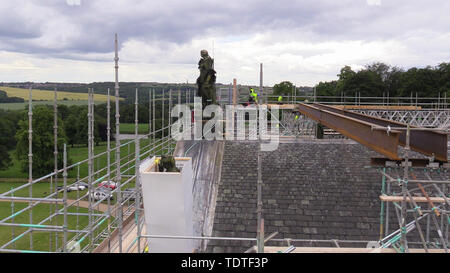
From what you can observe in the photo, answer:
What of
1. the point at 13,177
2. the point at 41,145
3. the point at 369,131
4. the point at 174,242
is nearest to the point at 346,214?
the point at 369,131

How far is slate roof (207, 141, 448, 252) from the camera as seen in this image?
951 cm

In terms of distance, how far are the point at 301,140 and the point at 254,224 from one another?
5.31m

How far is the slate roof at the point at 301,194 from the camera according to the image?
374 inches

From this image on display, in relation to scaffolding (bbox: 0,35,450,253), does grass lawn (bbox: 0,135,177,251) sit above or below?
below

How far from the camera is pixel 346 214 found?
10062 mm

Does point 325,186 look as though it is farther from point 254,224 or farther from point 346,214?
point 254,224

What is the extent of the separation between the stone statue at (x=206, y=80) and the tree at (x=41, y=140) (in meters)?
10.1

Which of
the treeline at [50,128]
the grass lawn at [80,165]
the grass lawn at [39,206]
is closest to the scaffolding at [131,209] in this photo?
the grass lawn at [39,206]

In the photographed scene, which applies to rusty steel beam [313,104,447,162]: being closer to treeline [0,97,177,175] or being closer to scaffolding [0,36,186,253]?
scaffolding [0,36,186,253]

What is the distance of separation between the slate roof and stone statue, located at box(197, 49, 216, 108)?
204 centimetres

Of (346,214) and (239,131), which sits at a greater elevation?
(239,131)

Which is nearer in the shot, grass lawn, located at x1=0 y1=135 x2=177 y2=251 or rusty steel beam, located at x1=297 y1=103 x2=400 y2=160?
rusty steel beam, located at x1=297 y1=103 x2=400 y2=160

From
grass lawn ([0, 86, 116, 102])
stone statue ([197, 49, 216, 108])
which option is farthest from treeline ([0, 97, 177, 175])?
grass lawn ([0, 86, 116, 102])

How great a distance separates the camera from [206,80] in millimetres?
11750
